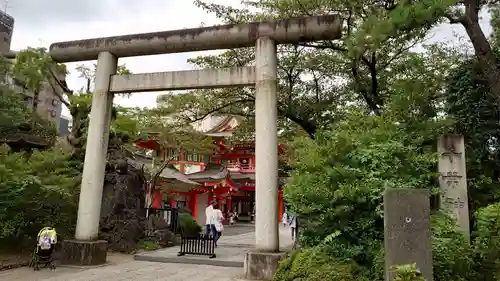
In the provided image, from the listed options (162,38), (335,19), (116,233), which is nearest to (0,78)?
(116,233)

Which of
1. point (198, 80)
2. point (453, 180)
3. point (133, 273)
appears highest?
point (198, 80)

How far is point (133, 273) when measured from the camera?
930 centimetres

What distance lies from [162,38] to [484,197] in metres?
9.13

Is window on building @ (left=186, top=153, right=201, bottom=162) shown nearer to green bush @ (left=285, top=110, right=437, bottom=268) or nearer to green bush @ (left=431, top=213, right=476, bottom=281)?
green bush @ (left=285, top=110, right=437, bottom=268)

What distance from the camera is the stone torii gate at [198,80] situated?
8734 mm

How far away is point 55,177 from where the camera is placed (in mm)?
10492

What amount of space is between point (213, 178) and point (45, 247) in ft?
67.2

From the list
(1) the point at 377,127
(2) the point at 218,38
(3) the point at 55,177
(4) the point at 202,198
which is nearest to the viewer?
(1) the point at 377,127

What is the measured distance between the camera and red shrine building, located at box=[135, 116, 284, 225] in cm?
2684

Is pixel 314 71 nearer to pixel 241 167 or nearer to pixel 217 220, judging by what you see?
pixel 217 220

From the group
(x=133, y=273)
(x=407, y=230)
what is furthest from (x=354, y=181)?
(x=133, y=273)

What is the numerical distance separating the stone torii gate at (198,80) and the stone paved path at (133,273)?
71 centimetres

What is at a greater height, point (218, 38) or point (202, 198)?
point (218, 38)

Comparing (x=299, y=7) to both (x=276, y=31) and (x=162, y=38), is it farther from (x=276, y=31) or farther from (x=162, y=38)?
(x=162, y=38)
